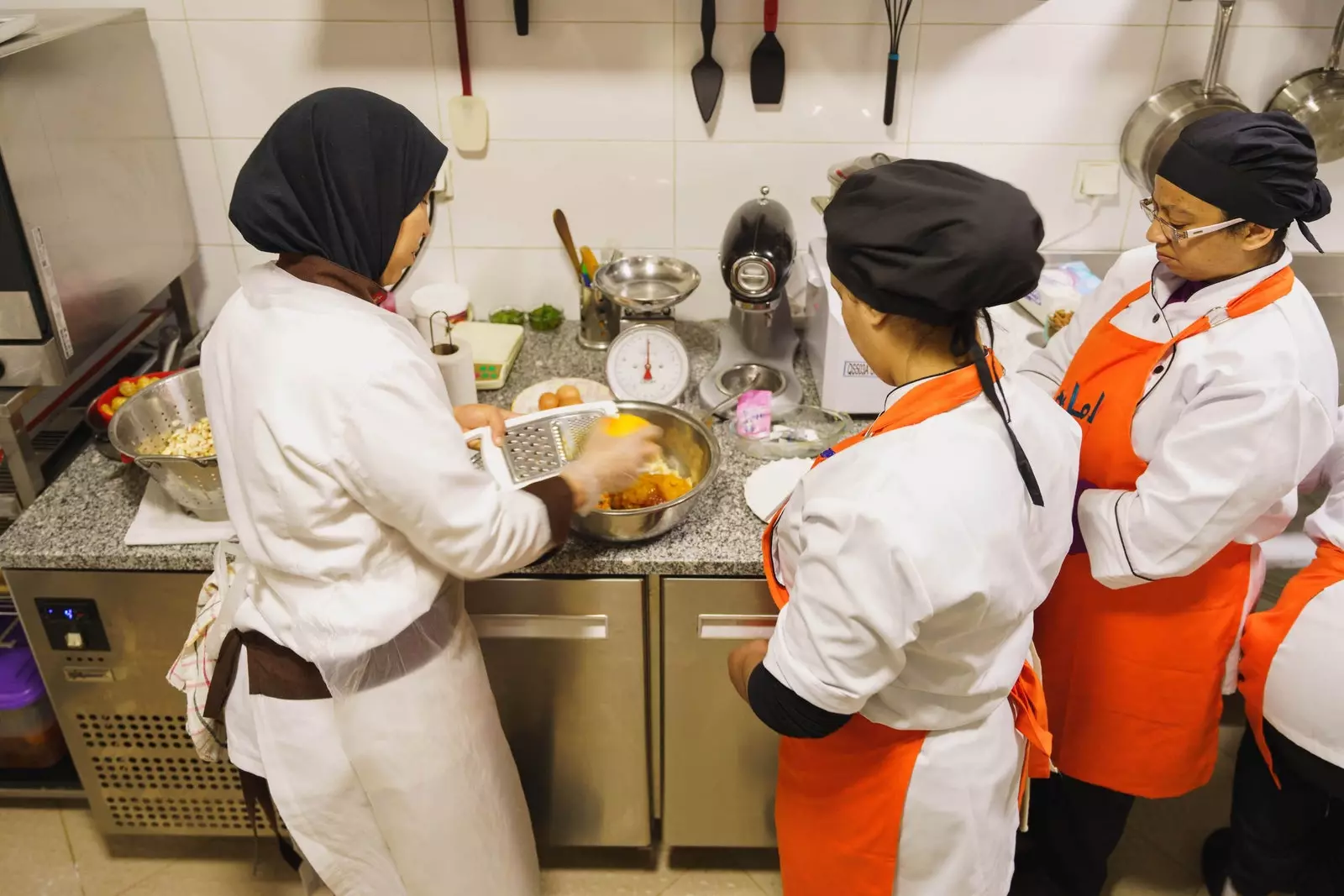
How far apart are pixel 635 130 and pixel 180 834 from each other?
1.67 meters

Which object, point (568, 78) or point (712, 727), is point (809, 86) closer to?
point (568, 78)

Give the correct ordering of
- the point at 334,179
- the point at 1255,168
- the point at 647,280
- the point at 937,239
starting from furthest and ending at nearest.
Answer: the point at 647,280 < the point at 1255,168 < the point at 334,179 < the point at 937,239

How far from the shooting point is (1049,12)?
193 cm

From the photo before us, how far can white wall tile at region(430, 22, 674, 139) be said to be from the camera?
195 cm

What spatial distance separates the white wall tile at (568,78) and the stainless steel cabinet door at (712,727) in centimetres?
98

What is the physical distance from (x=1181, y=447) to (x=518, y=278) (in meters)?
1.38

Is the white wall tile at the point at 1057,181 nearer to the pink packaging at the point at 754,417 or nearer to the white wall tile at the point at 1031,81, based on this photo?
the white wall tile at the point at 1031,81

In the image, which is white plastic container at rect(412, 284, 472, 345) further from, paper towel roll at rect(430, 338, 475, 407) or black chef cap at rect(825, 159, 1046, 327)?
black chef cap at rect(825, 159, 1046, 327)

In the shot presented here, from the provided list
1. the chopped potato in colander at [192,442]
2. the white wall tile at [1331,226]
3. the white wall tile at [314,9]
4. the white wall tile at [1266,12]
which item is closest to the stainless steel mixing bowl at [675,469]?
the chopped potato in colander at [192,442]

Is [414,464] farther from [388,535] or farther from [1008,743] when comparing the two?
[1008,743]

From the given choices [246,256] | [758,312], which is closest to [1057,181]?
[758,312]

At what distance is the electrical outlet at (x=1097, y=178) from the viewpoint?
2066mm

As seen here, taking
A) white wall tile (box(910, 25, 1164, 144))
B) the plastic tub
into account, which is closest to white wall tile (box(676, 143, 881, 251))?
white wall tile (box(910, 25, 1164, 144))

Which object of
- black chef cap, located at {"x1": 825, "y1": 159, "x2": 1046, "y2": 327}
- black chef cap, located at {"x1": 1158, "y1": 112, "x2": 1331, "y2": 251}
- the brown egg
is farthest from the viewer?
the brown egg
